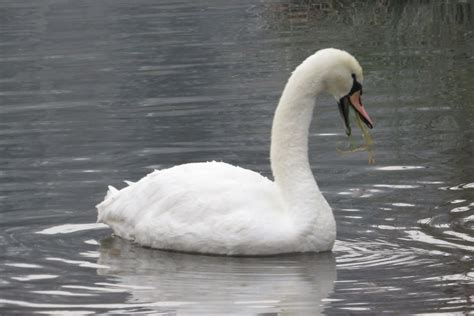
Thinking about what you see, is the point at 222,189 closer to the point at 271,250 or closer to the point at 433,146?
the point at 271,250

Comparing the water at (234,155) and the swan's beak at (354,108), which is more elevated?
the swan's beak at (354,108)

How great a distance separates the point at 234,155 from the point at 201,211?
3738 millimetres

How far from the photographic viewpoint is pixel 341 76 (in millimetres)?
10367

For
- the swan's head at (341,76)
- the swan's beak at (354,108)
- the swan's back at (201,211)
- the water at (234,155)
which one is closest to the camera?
the water at (234,155)

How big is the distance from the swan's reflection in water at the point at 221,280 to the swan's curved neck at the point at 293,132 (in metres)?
0.63

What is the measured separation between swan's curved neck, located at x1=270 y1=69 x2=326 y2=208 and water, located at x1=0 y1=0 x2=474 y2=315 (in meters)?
0.59

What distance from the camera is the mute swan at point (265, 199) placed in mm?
10094

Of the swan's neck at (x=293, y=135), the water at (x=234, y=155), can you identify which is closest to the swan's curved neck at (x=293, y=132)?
the swan's neck at (x=293, y=135)

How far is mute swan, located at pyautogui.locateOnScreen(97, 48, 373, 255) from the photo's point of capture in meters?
10.1

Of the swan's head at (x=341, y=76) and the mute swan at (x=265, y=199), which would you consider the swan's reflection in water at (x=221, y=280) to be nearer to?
the mute swan at (x=265, y=199)

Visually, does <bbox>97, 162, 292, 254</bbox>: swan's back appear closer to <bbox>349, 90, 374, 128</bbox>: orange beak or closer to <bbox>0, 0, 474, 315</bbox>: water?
<bbox>0, 0, 474, 315</bbox>: water

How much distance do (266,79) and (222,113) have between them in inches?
138

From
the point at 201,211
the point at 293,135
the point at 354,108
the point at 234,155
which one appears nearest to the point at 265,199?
the point at 201,211

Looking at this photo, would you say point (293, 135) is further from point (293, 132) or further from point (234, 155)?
point (234, 155)
